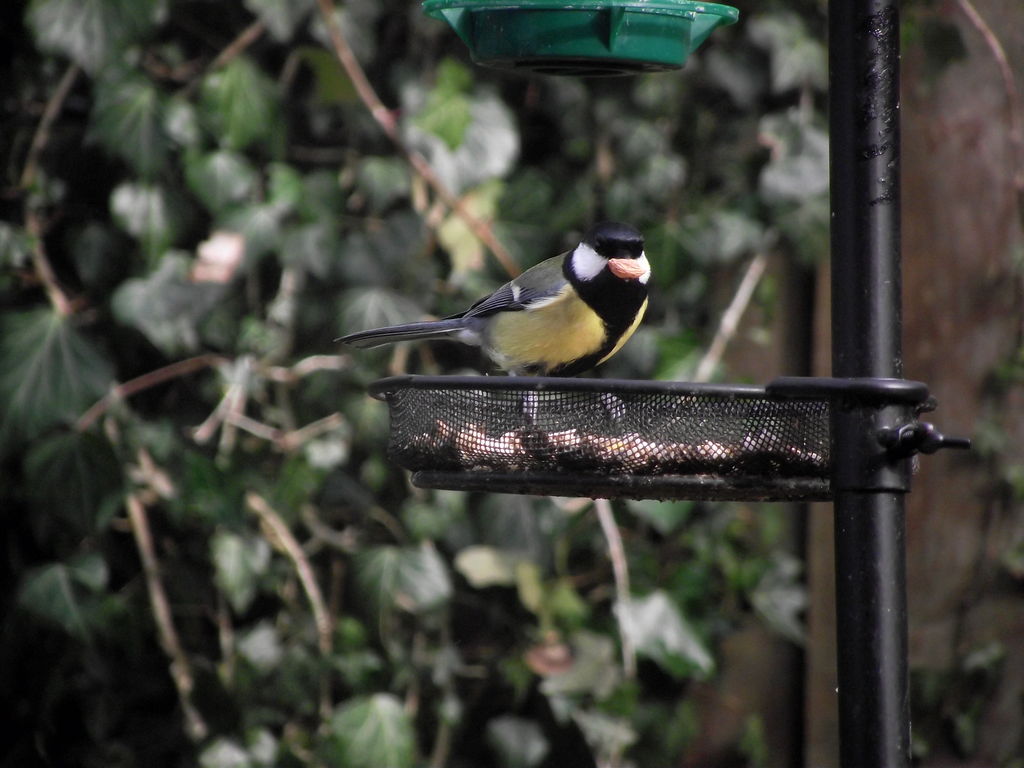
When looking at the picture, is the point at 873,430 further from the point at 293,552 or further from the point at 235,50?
the point at 235,50

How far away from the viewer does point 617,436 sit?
4.23 feet

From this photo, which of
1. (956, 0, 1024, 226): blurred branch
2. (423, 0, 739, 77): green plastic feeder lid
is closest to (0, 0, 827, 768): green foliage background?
(956, 0, 1024, 226): blurred branch

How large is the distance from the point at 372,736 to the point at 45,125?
4.50 ft

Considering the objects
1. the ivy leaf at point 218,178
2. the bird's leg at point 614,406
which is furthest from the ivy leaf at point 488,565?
the bird's leg at point 614,406

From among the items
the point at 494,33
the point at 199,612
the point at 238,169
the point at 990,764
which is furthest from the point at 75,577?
the point at 990,764

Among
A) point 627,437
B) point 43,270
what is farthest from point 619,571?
A: point 627,437

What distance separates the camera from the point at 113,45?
100 inches

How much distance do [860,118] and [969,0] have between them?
2066 mm

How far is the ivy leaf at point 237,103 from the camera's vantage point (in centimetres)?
271

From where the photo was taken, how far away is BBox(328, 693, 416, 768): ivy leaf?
2646mm

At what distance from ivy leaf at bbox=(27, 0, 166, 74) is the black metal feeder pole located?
1.68 m

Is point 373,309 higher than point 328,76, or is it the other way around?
point 328,76

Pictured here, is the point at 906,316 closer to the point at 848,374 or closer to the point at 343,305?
the point at 343,305

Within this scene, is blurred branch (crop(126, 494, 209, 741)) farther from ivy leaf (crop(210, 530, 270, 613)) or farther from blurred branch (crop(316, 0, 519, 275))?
blurred branch (crop(316, 0, 519, 275))
